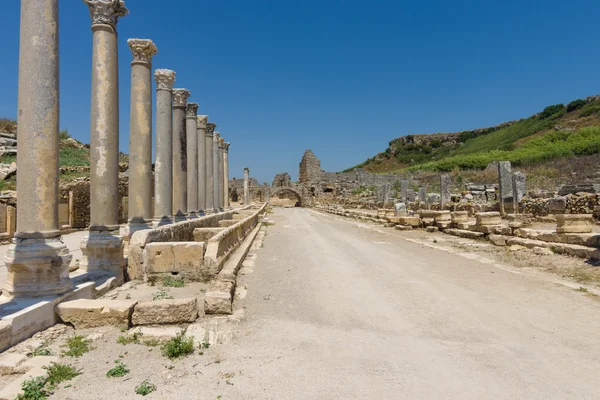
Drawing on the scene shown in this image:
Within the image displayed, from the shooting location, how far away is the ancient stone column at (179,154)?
13.2 metres

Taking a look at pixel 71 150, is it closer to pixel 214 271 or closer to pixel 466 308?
pixel 214 271

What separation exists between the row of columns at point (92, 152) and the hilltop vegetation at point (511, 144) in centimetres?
3831

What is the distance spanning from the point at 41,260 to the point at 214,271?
9.34 ft

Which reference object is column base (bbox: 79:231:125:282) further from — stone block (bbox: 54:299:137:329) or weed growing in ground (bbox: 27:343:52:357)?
weed growing in ground (bbox: 27:343:52:357)

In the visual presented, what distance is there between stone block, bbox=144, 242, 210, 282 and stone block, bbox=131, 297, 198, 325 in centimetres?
217

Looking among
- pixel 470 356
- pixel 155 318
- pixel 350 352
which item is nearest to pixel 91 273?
Result: pixel 155 318

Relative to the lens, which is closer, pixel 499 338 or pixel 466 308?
pixel 499 338

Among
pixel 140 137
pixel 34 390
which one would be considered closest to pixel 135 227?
pixel 140 137

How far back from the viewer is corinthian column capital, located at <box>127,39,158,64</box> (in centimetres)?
945

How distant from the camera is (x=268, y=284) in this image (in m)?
7.14

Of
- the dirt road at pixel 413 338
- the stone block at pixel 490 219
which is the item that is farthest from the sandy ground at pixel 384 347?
the stone block at pixel 490 219

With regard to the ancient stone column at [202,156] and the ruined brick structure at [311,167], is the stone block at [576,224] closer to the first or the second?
the ancient stone column at [202,156]

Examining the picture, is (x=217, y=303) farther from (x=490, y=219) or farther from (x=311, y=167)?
(x=311, y=167)

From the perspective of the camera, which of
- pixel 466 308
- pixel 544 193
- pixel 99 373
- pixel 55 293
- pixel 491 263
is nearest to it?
pixel 99 373
